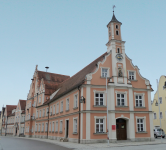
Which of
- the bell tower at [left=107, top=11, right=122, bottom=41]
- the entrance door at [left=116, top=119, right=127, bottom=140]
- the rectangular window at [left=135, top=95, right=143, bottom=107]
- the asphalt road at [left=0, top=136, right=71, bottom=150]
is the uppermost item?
the bell tower at [left=107, top=11, right=122, bottom=41]

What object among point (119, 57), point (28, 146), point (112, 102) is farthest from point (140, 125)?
point (28, 146)

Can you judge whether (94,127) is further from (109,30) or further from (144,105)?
(109,30)

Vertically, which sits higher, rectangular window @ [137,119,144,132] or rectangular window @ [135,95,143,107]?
rectangular window @ [135,95,143,107]

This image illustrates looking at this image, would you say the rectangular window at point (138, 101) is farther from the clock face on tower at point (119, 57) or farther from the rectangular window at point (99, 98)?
the clock face on tower at point (119, 57)

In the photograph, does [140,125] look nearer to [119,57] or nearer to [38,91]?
[119,57]

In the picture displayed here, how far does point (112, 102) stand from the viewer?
2662cm

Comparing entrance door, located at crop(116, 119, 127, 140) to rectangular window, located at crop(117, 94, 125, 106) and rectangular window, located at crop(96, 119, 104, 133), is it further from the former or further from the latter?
rectangular window, located at crop(96, 119, 104, 133)

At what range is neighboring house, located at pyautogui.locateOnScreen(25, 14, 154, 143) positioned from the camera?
25.7 meters

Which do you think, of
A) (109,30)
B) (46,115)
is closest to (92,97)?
(109,30)

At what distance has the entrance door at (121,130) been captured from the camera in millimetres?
27000

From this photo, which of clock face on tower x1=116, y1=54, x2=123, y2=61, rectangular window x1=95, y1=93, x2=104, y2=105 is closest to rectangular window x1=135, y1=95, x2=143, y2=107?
rectangular window x1=95, y1=93, x2=104, y2=105

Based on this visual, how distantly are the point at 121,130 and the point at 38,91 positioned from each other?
26.6m

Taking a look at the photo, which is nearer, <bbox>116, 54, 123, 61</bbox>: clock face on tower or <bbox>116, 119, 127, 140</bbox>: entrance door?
<bbox>116, 119, 127, 140</bbox>: entrance door

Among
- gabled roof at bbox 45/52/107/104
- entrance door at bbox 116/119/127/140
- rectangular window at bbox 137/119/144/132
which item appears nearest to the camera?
entrance door at bbox 116/119/127/140
